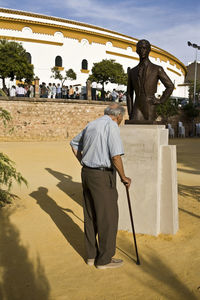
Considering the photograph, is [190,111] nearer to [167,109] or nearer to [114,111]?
[167,109]

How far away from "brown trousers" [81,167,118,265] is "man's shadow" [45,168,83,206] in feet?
10.8

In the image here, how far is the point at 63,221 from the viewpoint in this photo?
6277 mm

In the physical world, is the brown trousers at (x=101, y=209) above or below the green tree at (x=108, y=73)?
below

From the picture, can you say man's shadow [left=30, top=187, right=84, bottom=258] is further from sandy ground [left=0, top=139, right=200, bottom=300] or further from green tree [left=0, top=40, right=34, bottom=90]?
green tree [left=0, top=40, right=34, bottom=90]

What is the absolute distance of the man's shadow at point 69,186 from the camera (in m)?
8.18

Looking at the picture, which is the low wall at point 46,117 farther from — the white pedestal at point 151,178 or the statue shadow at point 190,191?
the white pedestal at point 151,178

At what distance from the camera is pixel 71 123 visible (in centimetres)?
2647

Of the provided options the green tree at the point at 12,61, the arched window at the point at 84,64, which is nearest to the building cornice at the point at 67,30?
the arched window at the point at 84,64

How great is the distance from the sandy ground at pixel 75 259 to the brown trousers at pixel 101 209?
0.31m

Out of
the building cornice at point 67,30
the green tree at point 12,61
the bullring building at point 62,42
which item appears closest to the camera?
the green tree at point 12,61

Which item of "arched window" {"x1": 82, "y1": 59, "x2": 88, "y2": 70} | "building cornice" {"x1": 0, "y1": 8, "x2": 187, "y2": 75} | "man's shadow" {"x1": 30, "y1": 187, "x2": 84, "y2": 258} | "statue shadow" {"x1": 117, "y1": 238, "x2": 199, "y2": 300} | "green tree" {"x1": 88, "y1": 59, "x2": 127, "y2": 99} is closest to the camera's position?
"statue shadow" {"x1": 117, "y1": 238, "x2": 199, "y2": 300}

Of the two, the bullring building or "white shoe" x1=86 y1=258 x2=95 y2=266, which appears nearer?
"white shoe" x1=86 y1=258 x2=95 y2=266

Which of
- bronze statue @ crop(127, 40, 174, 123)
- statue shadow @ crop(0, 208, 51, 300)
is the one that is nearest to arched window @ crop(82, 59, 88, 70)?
bronze statue @ crop(127, 40, 174, 123)

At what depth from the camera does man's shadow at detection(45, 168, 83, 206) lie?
8.18 m
